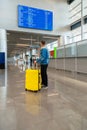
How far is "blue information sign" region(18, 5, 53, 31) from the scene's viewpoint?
513 inches

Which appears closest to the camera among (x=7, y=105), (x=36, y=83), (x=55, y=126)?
(x=55, y=126)

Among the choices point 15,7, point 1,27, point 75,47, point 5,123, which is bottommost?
point 5,123

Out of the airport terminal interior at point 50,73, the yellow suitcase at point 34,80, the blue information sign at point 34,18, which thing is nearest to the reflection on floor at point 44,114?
the airport terminal interior at point 50,73

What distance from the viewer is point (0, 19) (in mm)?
12742

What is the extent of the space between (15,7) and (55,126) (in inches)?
486

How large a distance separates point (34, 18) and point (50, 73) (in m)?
5.57

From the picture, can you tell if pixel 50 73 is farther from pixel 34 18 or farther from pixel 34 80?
pixel 34 18

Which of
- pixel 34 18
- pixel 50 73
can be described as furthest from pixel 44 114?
pixel 34 18

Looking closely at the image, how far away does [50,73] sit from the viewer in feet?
31.8

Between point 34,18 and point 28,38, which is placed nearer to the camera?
point 34,18

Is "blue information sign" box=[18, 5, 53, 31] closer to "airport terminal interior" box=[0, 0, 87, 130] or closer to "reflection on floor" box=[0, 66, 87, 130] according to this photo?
"airport terminal interior" box=[0, 0, 87, 130]

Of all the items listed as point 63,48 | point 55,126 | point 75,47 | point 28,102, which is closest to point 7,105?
point 28,102

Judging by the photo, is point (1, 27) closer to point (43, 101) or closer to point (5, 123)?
point (43, 101)

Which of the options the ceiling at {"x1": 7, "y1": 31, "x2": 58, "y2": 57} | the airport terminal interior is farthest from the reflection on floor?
the ceiling at {"x1": 7, "y1": 31, "x2": 58, "y2": 57}
